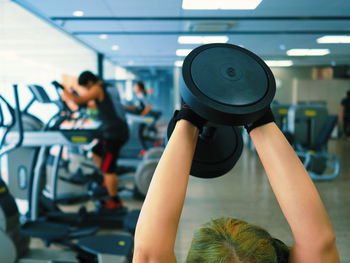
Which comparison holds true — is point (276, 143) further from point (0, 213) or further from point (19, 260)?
point (19, 260)

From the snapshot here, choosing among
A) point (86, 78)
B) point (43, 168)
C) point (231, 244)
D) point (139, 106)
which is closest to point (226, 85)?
point (231, 244)

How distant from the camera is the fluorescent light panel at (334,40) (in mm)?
801

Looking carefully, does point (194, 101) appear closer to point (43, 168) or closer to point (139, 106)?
point (43, 168)

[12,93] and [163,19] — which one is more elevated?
[163,19]

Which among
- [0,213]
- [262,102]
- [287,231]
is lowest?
[0,213]

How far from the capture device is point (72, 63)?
529 centimetres

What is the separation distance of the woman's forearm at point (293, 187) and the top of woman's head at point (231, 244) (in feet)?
0.20

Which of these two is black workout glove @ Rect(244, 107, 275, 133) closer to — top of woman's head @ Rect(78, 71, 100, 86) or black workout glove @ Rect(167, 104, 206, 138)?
black workout glove @ Rect(167, 104, 206, 138)

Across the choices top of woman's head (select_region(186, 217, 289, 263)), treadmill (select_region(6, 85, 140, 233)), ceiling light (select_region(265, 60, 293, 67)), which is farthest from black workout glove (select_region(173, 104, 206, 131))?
treadmill (select_region(6, 85, 140, 233))

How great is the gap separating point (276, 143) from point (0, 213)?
1.82 m

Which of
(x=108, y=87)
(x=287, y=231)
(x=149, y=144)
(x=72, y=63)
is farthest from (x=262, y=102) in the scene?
(x=149, y=144)

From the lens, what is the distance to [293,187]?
0.56 m

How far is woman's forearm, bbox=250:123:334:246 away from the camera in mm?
558

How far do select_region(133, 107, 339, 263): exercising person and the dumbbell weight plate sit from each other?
5 centimetres
